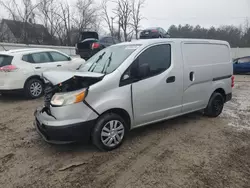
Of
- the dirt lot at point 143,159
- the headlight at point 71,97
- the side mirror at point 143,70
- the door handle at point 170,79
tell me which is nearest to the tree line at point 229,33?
the door handle at point 170,79

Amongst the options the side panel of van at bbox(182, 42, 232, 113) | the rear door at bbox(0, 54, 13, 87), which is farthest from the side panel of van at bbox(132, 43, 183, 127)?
the rear door at bbox(0, 54, 13, 87)

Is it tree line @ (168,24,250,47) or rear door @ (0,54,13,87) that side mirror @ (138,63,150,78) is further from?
tree line @ (168,24,250,47)

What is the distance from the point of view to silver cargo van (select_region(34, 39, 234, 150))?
3.08m

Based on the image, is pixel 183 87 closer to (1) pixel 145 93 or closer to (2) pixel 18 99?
(1) pixel 145 93

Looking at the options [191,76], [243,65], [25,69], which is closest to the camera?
[191,76]

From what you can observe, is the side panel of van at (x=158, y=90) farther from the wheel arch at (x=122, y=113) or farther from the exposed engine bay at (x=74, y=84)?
the exposed engine bay at (x=74, y=84)

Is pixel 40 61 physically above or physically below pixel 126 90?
above

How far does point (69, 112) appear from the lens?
3020 mm

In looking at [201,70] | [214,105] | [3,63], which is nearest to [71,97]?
[201,70]

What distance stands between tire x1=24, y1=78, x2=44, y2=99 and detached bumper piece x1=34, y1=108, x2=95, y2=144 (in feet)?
12.7

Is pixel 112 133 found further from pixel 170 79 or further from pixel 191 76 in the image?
pixel 191 76

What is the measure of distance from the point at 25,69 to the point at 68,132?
4.30 metres

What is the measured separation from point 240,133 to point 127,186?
2.81 metres

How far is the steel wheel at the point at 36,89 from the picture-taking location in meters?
6.70
